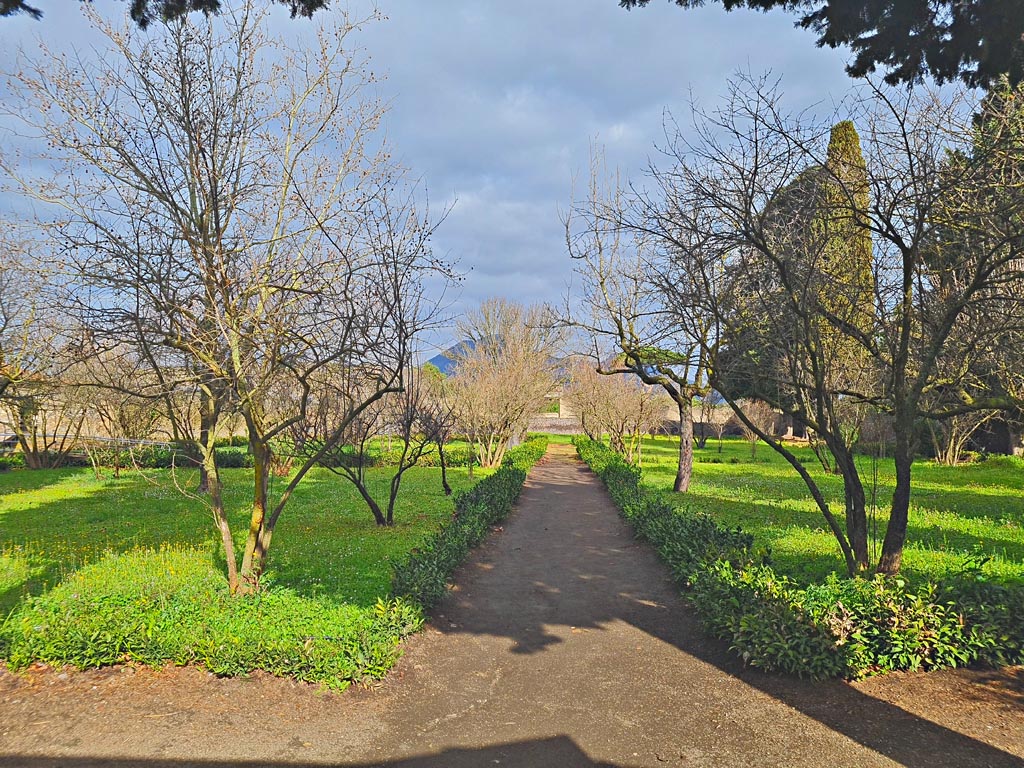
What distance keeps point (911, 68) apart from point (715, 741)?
14.7ft

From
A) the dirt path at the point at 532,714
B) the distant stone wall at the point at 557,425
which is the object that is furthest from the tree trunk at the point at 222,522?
the distant stone wall at the point at 557,425

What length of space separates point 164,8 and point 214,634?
4360 mm

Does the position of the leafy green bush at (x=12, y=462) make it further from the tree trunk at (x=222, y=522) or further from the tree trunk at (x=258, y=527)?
the tree trunk at (x=222, y=522)

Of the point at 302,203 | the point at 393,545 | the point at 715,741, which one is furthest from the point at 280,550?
the point at 715,741

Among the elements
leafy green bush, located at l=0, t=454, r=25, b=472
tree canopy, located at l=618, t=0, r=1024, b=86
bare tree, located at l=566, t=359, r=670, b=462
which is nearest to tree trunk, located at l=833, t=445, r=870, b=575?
tree canopy, located at l=618, t=0, r=1024, b=86

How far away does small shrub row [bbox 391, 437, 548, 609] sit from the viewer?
19.4ft

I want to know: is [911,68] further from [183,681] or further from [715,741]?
[183,681]

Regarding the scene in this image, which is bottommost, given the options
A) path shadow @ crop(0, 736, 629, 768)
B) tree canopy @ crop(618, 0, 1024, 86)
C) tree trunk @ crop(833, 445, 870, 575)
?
path shadow @ crop(0, 736, 629, 768)

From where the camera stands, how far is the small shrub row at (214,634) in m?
4.58

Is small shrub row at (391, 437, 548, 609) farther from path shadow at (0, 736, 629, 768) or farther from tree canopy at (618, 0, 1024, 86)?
tree canopy at (618, 0, 1024, 86)

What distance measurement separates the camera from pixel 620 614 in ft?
21.1

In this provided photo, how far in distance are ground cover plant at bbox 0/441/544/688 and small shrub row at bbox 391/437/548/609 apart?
0.08 meters

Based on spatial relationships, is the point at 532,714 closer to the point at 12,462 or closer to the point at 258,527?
the point at 258,527

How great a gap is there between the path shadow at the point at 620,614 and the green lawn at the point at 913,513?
1.17 meters
